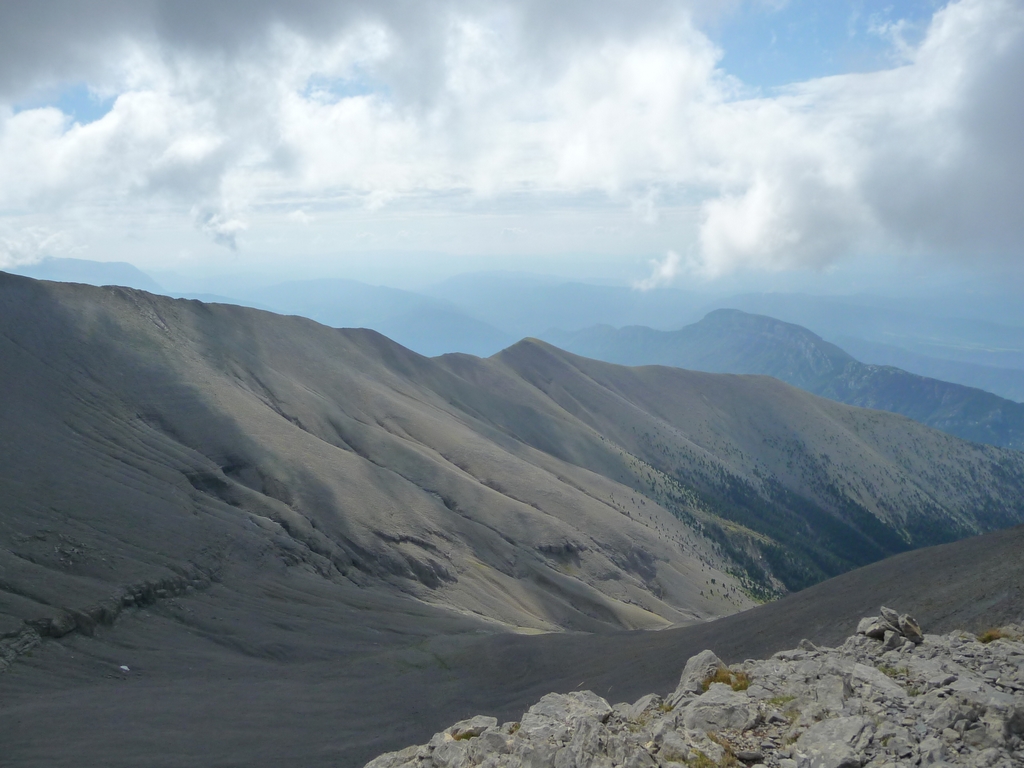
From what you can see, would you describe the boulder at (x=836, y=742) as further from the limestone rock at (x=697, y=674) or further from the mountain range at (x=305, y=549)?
the mountain range at (x=305, y=549)

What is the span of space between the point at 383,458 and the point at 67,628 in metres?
51.4

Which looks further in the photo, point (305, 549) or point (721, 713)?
point (305, 549)

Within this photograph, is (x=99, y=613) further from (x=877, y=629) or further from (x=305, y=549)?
(x=877, y=629)

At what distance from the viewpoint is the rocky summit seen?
14.4 m

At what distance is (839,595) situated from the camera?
39.7 metres

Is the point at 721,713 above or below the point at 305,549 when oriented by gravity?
above

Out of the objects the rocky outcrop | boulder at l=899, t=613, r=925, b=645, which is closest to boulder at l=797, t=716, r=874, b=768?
boulder at l=899, t=613, r=925, b=645

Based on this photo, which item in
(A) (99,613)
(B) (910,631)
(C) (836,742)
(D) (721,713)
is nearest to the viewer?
(C) (836,742)

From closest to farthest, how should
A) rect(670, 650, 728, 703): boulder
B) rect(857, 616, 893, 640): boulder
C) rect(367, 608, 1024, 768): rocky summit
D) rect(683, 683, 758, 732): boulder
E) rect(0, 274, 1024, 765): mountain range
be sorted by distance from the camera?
rect(367, 608, 1024, 768): rocky summit
rect(683, 683, 758, 732): boulder
rect(670, 650, 728, 703): boulder
rect(857, 616, 893, 640): boulder
rect(0, 274, 1024, 765): mountain range

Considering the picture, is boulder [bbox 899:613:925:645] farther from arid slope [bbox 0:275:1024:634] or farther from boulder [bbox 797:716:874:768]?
arid slope [bbox 0:275:1024:634]

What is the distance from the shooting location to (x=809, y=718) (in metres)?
16.6

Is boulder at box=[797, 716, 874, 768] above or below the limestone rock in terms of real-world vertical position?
above

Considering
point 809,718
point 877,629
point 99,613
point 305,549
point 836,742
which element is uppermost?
point 877,629

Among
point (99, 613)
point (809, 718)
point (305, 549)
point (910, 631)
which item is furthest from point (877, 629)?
point (305, 549)
